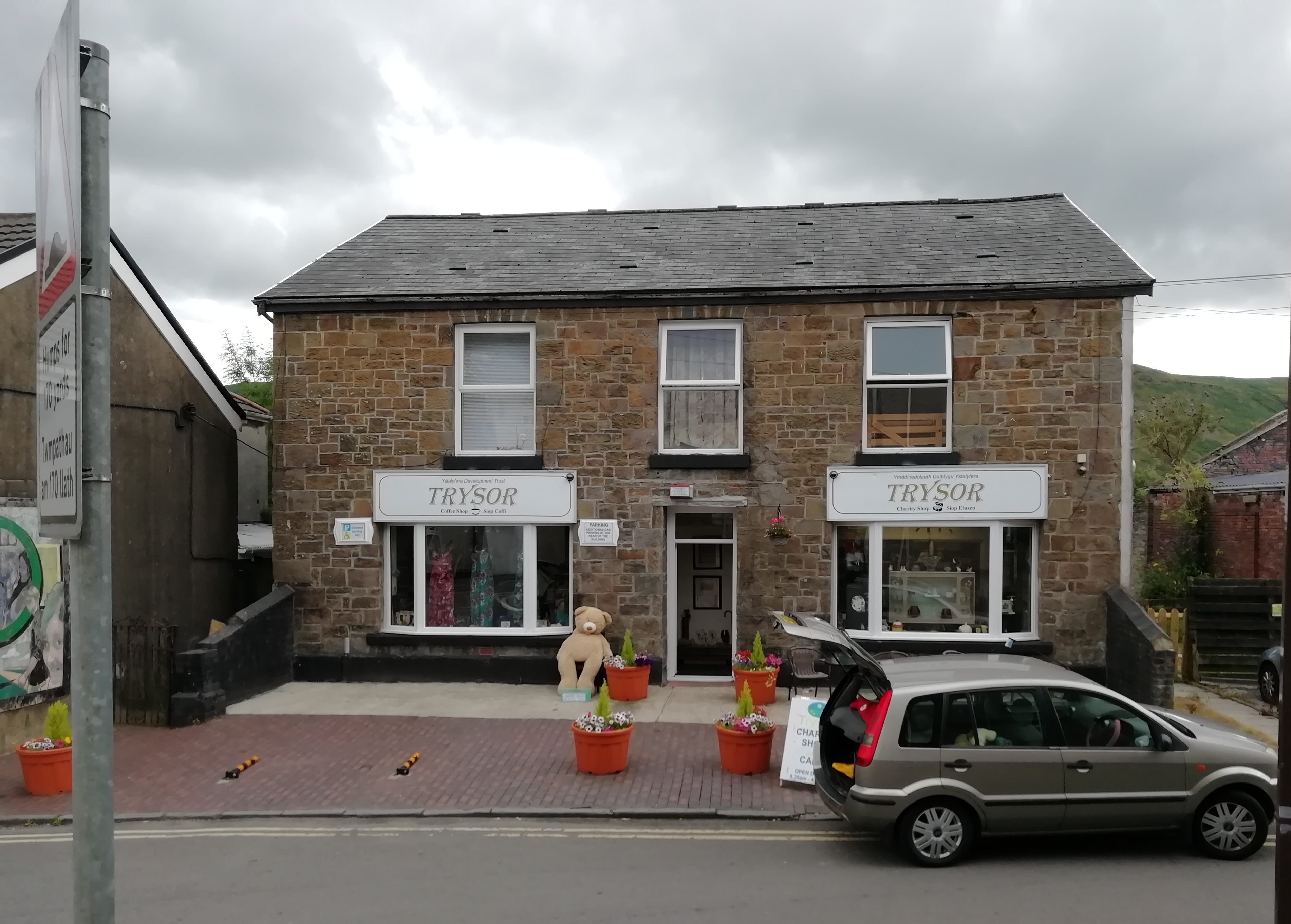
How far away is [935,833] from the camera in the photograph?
7.19 metres

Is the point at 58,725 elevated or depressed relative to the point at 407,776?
elevated

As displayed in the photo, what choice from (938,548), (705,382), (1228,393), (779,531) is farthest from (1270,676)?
(1228,393)

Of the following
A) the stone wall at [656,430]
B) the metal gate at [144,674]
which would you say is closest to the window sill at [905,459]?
the stone wall at [656,430]

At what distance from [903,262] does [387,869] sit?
34.7 ft

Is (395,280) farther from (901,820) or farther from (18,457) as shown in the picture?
(901,820)

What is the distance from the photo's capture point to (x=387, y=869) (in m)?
7.30

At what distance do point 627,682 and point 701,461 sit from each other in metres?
3.26

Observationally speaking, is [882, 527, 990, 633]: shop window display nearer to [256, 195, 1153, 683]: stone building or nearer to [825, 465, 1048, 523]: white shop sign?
[256, 195, 1153, 683]: stone building

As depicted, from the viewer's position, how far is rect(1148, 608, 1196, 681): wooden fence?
47.1 ft

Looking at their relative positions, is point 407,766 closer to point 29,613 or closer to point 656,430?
point 29,613

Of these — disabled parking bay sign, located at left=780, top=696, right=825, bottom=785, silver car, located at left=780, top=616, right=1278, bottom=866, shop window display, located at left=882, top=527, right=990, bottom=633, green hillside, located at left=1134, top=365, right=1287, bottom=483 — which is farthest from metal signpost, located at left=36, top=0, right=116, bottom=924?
green hillside, located at left=1134, top=365, right=1287, bottom=483

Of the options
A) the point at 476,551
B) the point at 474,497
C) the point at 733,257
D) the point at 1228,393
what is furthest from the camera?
the point at 1228,393

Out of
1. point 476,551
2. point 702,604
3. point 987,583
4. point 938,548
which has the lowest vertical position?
point 702,604

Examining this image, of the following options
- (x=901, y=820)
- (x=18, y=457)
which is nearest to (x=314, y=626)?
(x=18, y=457)
